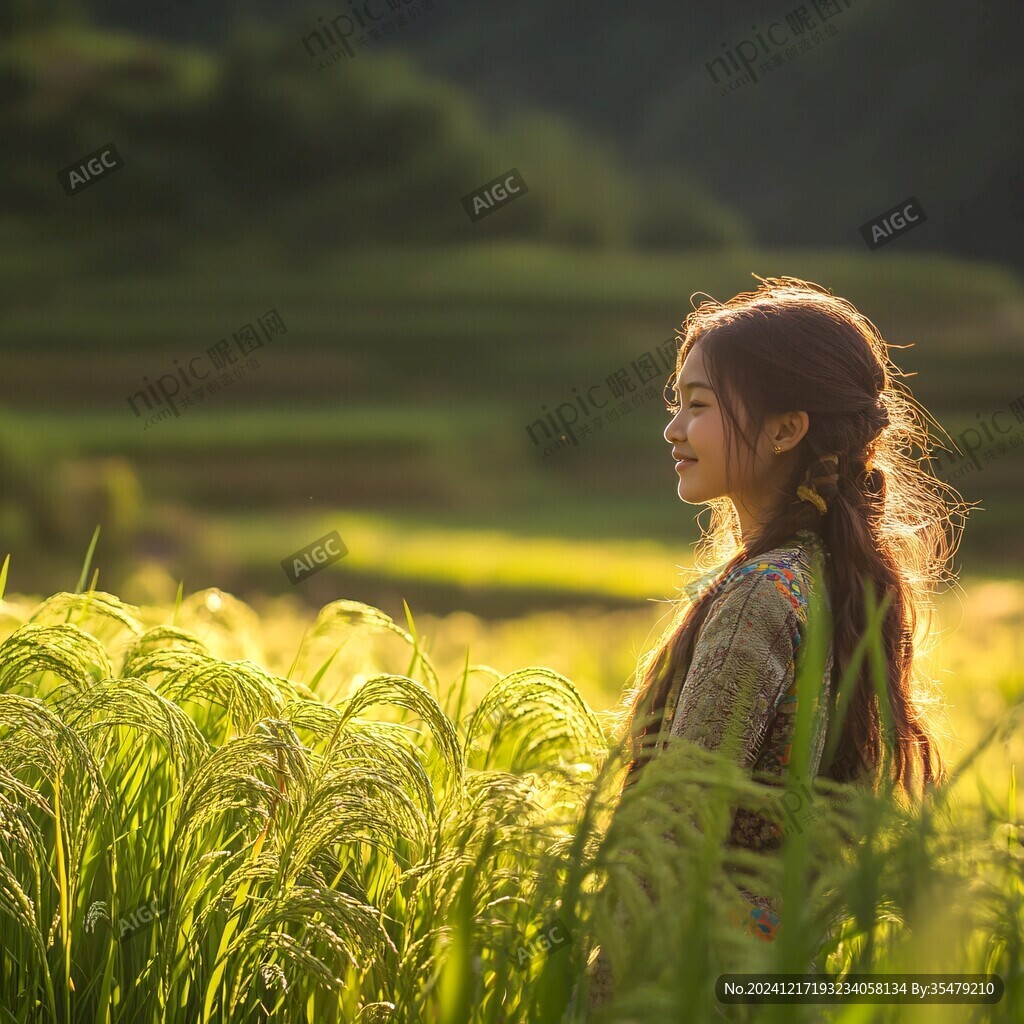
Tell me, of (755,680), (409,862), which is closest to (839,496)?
(755,680)

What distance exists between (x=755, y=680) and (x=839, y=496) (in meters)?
0.45

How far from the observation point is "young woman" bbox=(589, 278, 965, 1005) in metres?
1.81

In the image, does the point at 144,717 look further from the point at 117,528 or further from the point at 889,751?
the point at 117,528

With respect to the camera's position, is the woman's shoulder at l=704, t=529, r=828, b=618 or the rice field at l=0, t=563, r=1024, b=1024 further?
the woman's shoulder at l=704, t=529, r=828, b=618

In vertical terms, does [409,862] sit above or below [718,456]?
below

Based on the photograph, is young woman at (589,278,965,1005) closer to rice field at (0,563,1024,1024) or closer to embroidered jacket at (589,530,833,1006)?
embroidered jacket at (589,530,833,1006)

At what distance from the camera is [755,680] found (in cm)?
176

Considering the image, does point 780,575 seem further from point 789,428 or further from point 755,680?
point 789,428

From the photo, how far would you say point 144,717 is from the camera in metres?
1.92

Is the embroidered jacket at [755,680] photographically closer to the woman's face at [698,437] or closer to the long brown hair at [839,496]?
the long brown hair at [839,496]

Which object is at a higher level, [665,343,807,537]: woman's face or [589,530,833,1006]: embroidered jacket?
[665,343,807,537]: woman's face

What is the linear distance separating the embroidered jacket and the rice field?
80mm

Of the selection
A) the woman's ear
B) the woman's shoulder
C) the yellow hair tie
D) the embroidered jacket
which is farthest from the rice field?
the woman's ear

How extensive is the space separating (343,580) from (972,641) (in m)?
14.2
